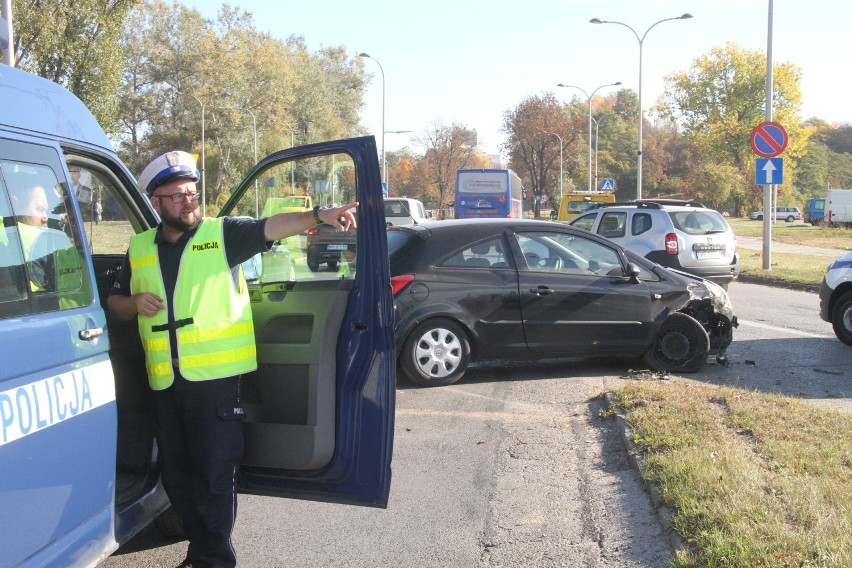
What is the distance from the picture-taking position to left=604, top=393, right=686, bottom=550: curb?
4.15m

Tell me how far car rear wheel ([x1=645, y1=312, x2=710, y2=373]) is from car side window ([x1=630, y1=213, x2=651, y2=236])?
291 inches

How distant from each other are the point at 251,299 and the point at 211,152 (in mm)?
55419

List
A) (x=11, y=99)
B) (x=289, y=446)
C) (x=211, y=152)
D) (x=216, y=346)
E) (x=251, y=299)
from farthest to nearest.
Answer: (x=211, y=152), (x=251, y=299), (x=289, y=446), (x=216, y=346), (x=11, y=99)

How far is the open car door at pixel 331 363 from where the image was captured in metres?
3.66

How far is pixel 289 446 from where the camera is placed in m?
3.78

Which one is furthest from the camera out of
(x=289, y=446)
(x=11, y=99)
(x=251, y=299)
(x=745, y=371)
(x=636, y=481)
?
(x=745, y=371)

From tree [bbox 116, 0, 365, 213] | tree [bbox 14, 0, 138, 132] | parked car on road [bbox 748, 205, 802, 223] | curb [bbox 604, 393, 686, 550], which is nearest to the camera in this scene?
curb [bbox 604, 393, 686, 550]

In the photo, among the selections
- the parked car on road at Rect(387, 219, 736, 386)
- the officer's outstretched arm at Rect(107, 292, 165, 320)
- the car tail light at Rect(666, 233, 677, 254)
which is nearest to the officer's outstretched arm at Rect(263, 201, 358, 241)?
the officer's outstretched arm at Rect(107, 292, 165, 320)

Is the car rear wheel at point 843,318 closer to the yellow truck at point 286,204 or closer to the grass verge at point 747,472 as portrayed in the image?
the grass verge at point 747,472

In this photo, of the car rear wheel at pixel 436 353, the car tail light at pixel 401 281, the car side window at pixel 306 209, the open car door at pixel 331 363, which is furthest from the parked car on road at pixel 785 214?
the open car door at pixel 331 363

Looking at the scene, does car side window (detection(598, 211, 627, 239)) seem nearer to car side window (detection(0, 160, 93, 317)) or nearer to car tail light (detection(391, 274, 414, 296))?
car tail light (detection(391, 274, 414, 296))

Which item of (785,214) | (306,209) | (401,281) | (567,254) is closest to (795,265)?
(567,254)

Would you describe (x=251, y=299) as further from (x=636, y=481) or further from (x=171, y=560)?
(x=636, y=481)

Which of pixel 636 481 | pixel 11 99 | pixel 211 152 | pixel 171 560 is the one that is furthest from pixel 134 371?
pixel 211 152
